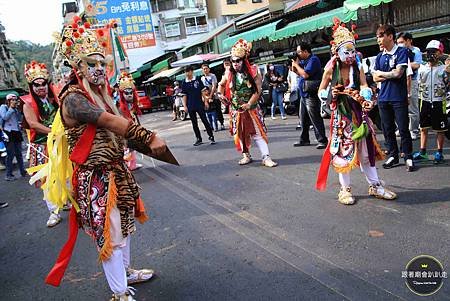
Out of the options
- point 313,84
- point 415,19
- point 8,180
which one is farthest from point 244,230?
point 415,19

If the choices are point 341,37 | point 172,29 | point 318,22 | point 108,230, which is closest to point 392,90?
point 341,37

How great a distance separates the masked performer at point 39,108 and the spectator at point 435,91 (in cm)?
513

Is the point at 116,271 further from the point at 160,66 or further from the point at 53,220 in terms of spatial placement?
the point at 160,66

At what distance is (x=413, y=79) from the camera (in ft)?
22.3

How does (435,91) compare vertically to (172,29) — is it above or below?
below

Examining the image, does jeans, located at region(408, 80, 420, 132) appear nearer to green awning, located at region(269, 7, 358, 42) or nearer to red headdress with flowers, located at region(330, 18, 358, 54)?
red headdress with flowers, located at region(330, 18, 358, 54)

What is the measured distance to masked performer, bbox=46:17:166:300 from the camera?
269 cm

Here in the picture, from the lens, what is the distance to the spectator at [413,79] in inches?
252

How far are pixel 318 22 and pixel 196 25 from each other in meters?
35.4

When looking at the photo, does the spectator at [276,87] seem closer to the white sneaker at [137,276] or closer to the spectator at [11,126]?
the spectator at [11,126]

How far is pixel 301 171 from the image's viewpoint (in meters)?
6.00

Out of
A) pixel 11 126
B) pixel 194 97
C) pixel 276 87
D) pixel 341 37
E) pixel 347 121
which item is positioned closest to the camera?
pixel 341 37

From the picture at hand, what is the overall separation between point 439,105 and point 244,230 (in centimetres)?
345

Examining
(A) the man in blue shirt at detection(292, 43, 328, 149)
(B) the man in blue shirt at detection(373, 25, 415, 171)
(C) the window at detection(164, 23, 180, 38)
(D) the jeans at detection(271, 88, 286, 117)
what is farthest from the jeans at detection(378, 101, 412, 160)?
(C) the window at detection(164, 23, 180, 38)
